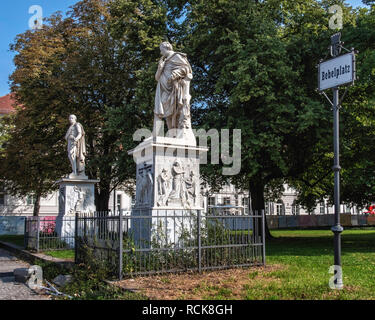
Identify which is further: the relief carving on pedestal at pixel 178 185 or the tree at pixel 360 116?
the tree at pixel 360 116

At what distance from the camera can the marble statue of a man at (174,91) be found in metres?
10.0

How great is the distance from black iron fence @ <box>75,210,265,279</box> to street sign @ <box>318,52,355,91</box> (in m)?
3.44

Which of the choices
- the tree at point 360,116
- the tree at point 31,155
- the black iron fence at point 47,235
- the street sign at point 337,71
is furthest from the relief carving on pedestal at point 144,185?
the tree at point 31,155

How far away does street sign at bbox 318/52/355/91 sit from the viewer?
241 inches

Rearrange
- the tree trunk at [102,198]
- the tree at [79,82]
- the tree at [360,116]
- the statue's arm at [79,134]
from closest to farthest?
the tree at [360,116]
the statue's arm at [79,134]
the tree at [79,82]
the tree trunk at [102,198]

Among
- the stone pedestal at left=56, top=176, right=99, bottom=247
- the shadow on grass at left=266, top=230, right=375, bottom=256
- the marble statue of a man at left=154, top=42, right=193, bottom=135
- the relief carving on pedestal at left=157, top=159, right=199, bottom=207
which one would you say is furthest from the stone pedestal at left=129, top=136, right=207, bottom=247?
the stone pedestal at left=56, top=176, right=99, bottom=247

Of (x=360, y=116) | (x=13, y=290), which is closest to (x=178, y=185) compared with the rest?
(x=13, y=290)

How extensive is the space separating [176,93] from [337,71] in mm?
4493

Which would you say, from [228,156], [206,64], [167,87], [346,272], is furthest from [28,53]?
[346,272]

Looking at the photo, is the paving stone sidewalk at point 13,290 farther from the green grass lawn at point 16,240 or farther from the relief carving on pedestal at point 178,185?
the green grass lawn at point 16,240

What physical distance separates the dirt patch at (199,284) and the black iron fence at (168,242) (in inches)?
12.1

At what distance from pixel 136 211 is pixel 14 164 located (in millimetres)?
16267

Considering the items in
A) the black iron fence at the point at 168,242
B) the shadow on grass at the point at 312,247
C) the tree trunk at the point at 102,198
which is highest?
the tree trunk at the point at 102,198

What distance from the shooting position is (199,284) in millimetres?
6871
